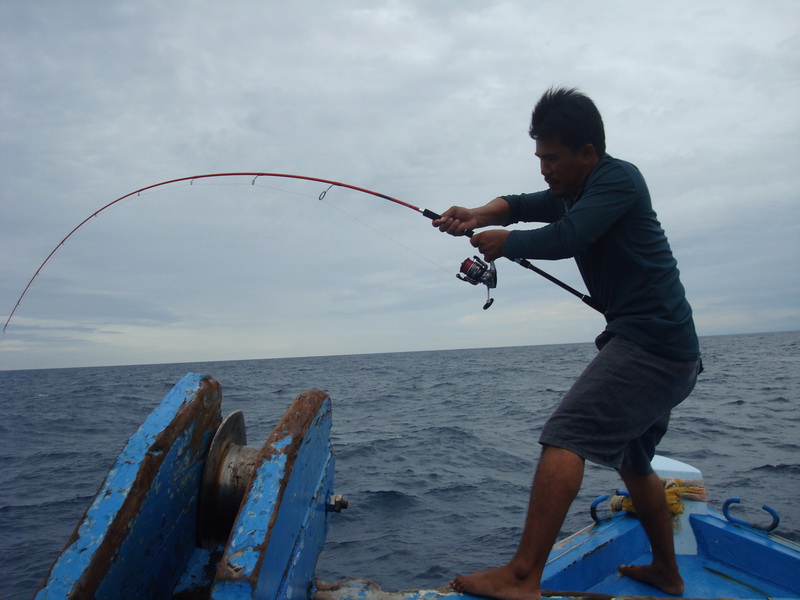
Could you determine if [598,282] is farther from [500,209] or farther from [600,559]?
[600,559]

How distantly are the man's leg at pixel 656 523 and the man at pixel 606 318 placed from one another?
0.03 meters

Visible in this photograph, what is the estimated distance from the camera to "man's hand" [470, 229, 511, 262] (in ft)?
6.78

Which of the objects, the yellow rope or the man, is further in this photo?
the yellow rope

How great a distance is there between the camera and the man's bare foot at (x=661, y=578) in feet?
7.80

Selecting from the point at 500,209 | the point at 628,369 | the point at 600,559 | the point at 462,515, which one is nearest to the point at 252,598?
the point at 628,369

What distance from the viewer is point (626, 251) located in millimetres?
1983

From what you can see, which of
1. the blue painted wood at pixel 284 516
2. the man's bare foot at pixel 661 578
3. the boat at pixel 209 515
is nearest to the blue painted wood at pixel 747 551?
the man's bare foot at pixel 661 578

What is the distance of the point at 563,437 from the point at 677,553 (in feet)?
6.26

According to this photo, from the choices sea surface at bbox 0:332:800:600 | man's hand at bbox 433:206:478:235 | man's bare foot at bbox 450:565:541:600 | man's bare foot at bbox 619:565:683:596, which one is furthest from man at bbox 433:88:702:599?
sea surface at bbox 0:332:800:600

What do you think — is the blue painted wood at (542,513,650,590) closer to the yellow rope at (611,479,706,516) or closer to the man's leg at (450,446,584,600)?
the yellow rope at (611,479,706,516)

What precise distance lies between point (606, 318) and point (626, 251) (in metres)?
0.34

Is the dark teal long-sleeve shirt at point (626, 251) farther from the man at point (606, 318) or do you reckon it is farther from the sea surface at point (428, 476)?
the sea surface at point (428, 476)

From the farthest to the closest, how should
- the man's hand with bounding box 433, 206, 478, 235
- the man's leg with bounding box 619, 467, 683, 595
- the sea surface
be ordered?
the sea surface
the man's hand with bounding box 433, 206, 478, 235
the man's leg with bounding box 619, 467, 683, 595

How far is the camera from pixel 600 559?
280 cm
